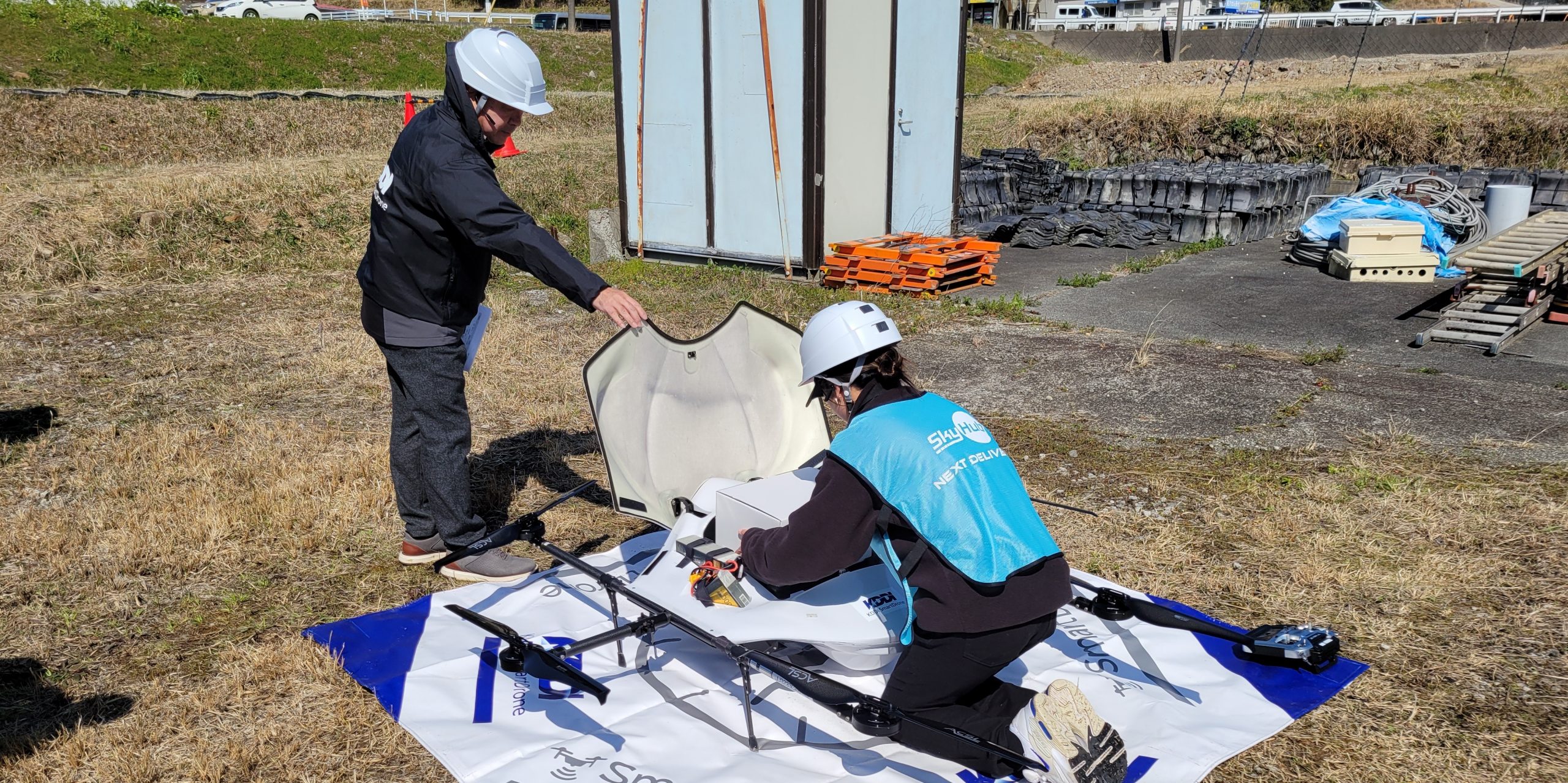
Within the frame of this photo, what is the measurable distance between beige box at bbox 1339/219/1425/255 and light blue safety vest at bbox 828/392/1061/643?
9.86 metres

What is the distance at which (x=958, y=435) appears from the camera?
308cm

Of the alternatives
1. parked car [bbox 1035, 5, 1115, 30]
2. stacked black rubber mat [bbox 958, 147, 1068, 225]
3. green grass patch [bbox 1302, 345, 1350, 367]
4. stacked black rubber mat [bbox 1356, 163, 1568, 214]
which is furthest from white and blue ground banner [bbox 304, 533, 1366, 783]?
parked car [bbox 1035, 5, 1115, 30]

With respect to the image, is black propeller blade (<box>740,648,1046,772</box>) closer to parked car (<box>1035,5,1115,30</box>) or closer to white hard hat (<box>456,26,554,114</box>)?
white hard hat (<box>456,26,554,114</box>)

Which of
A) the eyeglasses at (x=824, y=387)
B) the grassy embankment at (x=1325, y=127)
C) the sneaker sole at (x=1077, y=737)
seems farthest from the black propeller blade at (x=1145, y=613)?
the grassy embankment at (x=1325, y=127)

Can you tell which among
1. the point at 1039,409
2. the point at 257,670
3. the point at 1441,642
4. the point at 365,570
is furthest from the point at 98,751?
the point at 1039,409

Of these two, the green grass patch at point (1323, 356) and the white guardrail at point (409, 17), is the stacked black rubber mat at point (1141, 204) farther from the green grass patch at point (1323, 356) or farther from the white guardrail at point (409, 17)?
the white guardrail at point (409, 17)

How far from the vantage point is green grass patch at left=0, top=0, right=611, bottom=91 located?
78.7 feet

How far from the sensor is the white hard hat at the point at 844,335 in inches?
126

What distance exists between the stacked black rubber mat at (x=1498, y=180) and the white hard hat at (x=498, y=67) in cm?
1266

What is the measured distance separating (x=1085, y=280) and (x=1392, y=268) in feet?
10.5

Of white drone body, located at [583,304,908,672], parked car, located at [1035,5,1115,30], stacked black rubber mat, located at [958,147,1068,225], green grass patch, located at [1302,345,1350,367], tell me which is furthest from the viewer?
parked car, located at [1035,5,1115,30]

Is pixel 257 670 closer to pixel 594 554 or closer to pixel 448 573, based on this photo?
pixel 448 573

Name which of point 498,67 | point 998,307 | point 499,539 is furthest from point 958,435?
point 998,307

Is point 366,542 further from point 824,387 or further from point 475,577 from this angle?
point 824,387
